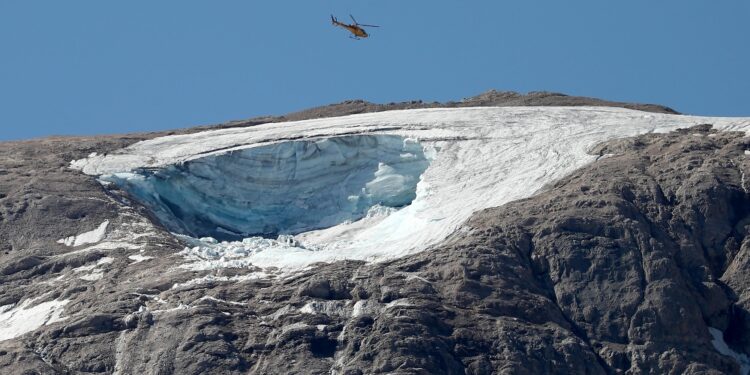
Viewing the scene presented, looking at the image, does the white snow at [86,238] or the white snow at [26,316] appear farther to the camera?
the white snow at [86,238]

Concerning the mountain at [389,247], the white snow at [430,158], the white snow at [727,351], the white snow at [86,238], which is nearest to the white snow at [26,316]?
the mountain at [389,247]

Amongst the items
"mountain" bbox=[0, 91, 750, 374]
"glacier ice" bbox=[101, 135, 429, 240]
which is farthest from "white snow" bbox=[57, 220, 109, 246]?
"glacier ice" bbox=[101, 135, 429, 240]

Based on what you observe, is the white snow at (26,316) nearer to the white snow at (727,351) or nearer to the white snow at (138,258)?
the white snow at (138,258)

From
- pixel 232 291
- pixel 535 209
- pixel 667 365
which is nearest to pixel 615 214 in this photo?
pixel 535 209

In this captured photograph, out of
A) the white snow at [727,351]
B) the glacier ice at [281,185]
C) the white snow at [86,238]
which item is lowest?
the white snow at [727,351]

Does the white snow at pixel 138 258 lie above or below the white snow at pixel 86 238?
below

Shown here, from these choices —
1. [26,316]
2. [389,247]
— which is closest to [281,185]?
[389,247]
